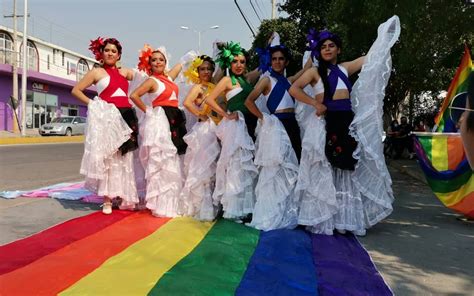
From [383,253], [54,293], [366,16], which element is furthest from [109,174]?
[366,16]

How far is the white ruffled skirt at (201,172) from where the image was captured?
539cm

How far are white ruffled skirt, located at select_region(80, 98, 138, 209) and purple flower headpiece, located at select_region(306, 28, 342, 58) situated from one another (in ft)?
7.67

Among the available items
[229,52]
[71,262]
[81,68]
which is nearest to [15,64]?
[81,68]

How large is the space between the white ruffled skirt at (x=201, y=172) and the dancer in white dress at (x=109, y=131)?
0.73 metres

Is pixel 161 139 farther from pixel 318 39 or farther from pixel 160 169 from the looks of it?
pixel 318 39

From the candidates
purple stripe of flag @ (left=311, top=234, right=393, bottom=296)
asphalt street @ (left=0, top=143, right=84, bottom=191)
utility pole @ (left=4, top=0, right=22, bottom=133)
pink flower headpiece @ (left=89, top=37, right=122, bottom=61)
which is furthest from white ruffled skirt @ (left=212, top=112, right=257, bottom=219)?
utility pole @ (left=4, top=0, right=22, bottom=133)

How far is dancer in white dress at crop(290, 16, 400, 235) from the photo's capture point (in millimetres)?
4852

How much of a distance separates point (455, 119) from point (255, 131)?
3.22 m

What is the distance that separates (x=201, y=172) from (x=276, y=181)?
915 mm

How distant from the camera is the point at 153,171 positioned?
554 centimetres

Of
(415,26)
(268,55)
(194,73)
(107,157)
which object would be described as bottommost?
(107,157)

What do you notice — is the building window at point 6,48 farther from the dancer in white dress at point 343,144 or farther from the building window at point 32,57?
the dancer in white dress at point 343,144

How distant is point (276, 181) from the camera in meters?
5.04

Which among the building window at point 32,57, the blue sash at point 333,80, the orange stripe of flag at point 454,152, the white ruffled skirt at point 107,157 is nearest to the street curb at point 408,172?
the orange stripe of flag at point 454,152
